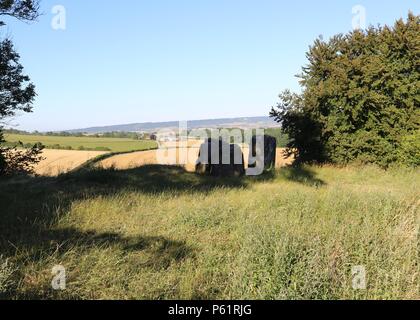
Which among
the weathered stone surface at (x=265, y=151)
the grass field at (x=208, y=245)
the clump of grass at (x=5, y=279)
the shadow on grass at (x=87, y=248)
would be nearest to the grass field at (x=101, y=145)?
the weathered stone surface at (x=265, y=151)

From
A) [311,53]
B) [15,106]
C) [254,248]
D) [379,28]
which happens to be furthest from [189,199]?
[379,28]

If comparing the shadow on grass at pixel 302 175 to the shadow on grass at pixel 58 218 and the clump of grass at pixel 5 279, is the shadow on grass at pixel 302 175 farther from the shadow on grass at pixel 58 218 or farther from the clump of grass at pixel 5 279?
the clump of grass at pixel 5 279

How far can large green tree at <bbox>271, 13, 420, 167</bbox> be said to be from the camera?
18.1m

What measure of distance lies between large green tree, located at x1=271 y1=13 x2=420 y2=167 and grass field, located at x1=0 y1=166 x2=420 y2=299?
10154 mm

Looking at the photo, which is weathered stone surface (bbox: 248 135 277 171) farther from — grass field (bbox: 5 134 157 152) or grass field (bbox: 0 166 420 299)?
grass field (bbox: 5 134 157 152)

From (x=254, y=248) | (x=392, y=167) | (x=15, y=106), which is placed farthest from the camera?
(x=392, y=167)

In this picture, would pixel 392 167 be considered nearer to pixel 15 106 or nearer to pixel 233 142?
pixel 233 142

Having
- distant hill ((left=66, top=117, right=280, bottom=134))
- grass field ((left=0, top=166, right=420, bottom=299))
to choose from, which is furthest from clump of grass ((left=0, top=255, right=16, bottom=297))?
distant hill ((left=66, top=117, right=280, bottom=134))

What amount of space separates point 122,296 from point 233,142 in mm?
15456

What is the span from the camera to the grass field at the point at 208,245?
4031mm

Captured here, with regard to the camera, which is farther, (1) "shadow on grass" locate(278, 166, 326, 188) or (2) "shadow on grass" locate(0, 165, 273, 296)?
(1) "shadow on grass" locate(278, 166, 326, 188)

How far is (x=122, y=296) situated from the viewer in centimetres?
390

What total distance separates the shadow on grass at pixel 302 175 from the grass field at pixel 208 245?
16.1 feet

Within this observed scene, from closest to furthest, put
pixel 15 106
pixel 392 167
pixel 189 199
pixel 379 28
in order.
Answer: pixel 189 199, pixel 15 106, pixel 392 167, pixel 379 28
